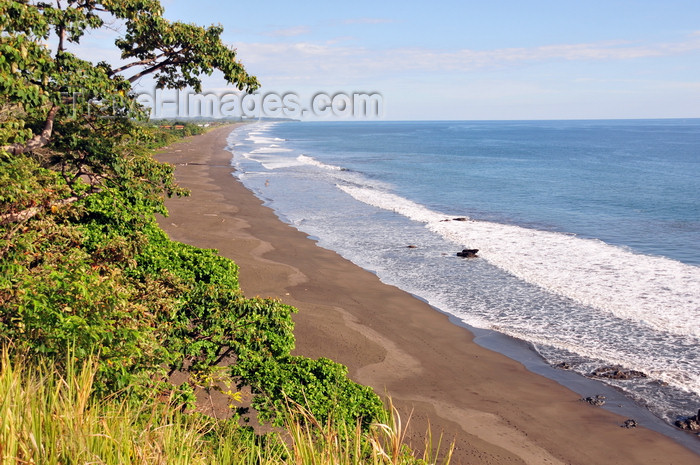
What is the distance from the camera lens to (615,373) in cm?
1472

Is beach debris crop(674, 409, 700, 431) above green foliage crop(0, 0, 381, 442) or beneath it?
beneath

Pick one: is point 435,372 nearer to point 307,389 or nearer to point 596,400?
point 596,400

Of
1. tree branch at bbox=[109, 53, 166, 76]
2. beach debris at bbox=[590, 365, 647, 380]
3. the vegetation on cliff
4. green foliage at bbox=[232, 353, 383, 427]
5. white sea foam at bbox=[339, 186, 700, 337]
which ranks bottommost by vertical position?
beach debris at bbox=[590, 365, 647, 380]

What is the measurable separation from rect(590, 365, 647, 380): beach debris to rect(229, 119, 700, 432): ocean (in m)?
0.10

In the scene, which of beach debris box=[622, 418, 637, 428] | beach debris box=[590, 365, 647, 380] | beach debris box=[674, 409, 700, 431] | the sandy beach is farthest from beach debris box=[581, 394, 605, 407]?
beach debris box=[674, 409, 700, 431]

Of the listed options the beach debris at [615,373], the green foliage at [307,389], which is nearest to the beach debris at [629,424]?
the beach debris at [615,373]

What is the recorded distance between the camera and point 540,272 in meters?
24.0

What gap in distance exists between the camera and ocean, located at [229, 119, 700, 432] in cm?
1639

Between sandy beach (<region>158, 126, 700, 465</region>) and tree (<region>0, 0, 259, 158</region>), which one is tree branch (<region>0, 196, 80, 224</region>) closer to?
tree (<region>0, 0, 259, 158</region>)

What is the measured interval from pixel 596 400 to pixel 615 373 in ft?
5.52

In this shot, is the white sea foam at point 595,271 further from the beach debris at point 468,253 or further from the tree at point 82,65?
the tree at point 82,65

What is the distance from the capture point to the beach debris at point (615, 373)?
47.8ft

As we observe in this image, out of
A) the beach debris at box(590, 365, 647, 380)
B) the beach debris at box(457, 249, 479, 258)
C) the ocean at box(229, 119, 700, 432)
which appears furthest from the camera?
the beach debris at box(457, 249, 479, 258)

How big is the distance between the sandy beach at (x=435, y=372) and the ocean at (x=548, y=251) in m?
1.37
